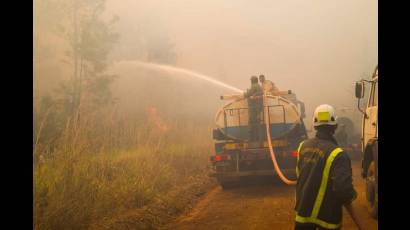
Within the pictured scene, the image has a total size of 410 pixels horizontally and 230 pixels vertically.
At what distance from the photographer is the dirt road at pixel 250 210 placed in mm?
6230

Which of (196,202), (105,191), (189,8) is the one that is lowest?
(196,202)

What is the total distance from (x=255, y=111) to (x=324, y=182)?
6.06 m

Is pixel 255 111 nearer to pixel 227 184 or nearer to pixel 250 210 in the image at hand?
pixel 227 184

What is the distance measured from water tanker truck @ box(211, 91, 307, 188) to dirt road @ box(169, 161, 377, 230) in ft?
1.51

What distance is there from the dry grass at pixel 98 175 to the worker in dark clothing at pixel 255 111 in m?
1.99

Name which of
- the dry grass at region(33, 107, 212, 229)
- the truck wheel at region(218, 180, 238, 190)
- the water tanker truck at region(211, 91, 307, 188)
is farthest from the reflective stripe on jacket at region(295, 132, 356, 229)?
the truck wheel at region(218, 180, 238, 190)

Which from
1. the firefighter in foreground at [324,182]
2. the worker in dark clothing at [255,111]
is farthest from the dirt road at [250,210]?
the firefighter in foreground at [324,182]

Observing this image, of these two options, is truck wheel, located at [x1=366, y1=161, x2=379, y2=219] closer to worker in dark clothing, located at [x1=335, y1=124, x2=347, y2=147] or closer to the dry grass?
the dry grass

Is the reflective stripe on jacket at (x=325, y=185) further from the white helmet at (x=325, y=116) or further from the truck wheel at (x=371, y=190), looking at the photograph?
the truck wheel at (x=371, y=190)

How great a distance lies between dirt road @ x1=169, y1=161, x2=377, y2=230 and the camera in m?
6.23
